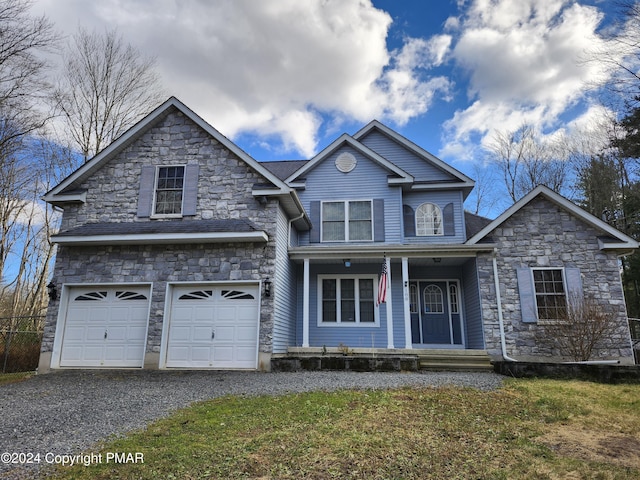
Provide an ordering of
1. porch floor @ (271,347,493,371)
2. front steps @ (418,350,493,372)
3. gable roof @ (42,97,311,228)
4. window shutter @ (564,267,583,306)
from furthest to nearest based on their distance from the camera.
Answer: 1. gable roof @ (42,97,311,228)
2. window shutter @ (564,267,583,306)
3. front steps @ (418,350,493,372)
4. porch floor @ (271,347,493,371)

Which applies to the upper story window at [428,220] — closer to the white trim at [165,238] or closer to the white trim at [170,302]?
the white trim at [165,238]

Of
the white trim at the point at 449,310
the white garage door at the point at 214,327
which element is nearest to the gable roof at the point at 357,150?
the white trim at the point at 449,310

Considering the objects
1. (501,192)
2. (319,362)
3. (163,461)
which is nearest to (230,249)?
(319,362)

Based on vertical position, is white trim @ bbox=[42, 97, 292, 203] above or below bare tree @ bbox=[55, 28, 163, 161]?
below

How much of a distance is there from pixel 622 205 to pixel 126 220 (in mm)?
21628

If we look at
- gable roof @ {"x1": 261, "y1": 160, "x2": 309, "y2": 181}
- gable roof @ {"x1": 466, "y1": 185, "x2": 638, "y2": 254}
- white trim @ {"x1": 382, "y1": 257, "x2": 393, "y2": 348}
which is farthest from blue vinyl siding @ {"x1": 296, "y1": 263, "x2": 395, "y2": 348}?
gable roof @ {"x1": 261, "y1": 160, "x2": 309, "y2": 181}

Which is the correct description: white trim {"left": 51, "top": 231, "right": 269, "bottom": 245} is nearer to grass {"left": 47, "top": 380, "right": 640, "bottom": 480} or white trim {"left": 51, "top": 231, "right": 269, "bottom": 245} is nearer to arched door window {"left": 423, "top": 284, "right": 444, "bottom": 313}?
grass {"left": 47, "top": 380, "right": 640, "bottom": 480}

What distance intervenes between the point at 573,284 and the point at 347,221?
6.39 m

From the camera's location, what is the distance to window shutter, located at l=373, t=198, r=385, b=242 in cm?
1229

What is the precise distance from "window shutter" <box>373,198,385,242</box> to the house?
44 mm

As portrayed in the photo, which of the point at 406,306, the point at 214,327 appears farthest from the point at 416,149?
the point at 214,327

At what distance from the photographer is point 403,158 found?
13.7 meters

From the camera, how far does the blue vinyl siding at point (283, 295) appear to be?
1004 cm

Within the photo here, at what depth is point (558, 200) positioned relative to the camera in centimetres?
1084
